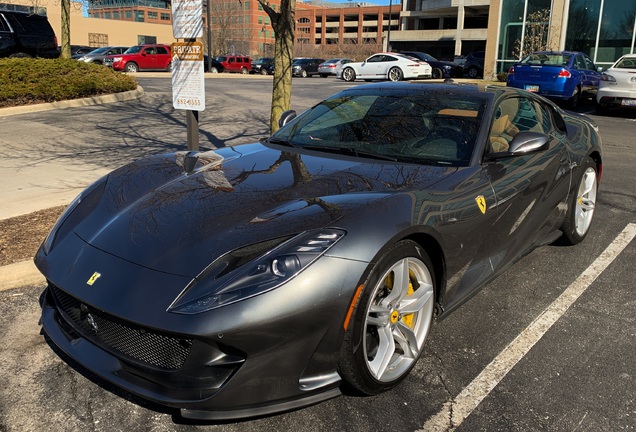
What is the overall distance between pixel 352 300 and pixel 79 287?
120cm

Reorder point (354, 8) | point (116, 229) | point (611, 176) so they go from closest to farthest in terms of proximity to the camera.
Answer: point (116, 229), point (611, 176), point (354, 8)

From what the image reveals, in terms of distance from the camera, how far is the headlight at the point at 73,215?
299cm

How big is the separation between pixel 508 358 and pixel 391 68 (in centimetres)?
2435

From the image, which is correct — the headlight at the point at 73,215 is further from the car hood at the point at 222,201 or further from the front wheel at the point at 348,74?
the front wheel at the point at 348,74

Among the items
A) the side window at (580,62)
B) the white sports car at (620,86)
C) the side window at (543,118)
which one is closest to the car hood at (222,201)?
the side window at (543,118)

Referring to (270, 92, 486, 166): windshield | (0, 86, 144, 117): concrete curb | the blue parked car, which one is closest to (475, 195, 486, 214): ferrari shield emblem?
(270, 92, 486, 166): windshield

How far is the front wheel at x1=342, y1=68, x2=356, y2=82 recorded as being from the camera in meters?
28.0

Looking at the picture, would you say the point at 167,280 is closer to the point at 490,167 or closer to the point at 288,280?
the point at 288,280

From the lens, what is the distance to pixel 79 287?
99.7 inches

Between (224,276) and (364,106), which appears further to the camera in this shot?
(364,106)

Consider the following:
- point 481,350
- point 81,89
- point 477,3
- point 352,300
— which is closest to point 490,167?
point 481,350

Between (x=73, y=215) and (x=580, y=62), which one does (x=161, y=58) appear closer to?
(x=580, y=62)

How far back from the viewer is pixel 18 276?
4004 millimetres

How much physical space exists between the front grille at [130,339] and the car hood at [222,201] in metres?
0.27
